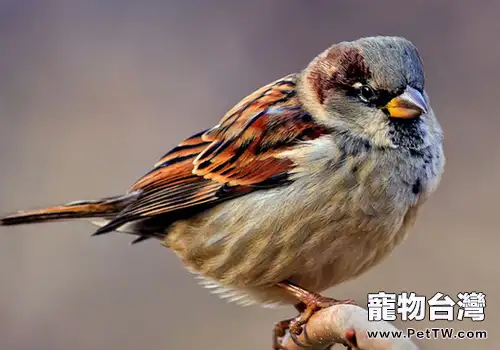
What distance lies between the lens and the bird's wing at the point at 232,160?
2068mm

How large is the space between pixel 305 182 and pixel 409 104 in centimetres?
27

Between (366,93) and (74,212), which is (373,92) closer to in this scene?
(366,93)

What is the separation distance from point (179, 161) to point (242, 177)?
0.19 meters

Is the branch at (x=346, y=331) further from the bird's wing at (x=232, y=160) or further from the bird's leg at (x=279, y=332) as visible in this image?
the bird's wing at (x=232, y=160)

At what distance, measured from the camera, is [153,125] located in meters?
3.37

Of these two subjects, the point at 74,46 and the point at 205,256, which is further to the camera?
the point at 74,46

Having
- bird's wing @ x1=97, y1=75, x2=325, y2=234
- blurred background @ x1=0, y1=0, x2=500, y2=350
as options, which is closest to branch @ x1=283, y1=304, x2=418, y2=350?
bird's wing @ x1=97, y1=75, x2=325, y2=234

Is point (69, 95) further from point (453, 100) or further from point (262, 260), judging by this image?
point (262, 260)

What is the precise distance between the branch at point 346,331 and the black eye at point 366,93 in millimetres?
A: 376

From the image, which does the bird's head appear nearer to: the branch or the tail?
the branch

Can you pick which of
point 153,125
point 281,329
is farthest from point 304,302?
point 153,125

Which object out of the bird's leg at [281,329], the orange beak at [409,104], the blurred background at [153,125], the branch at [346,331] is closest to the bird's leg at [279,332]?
the bird's leg at [281,329]

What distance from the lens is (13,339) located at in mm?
3158

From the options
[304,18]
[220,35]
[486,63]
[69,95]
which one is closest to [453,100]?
[486,63]
